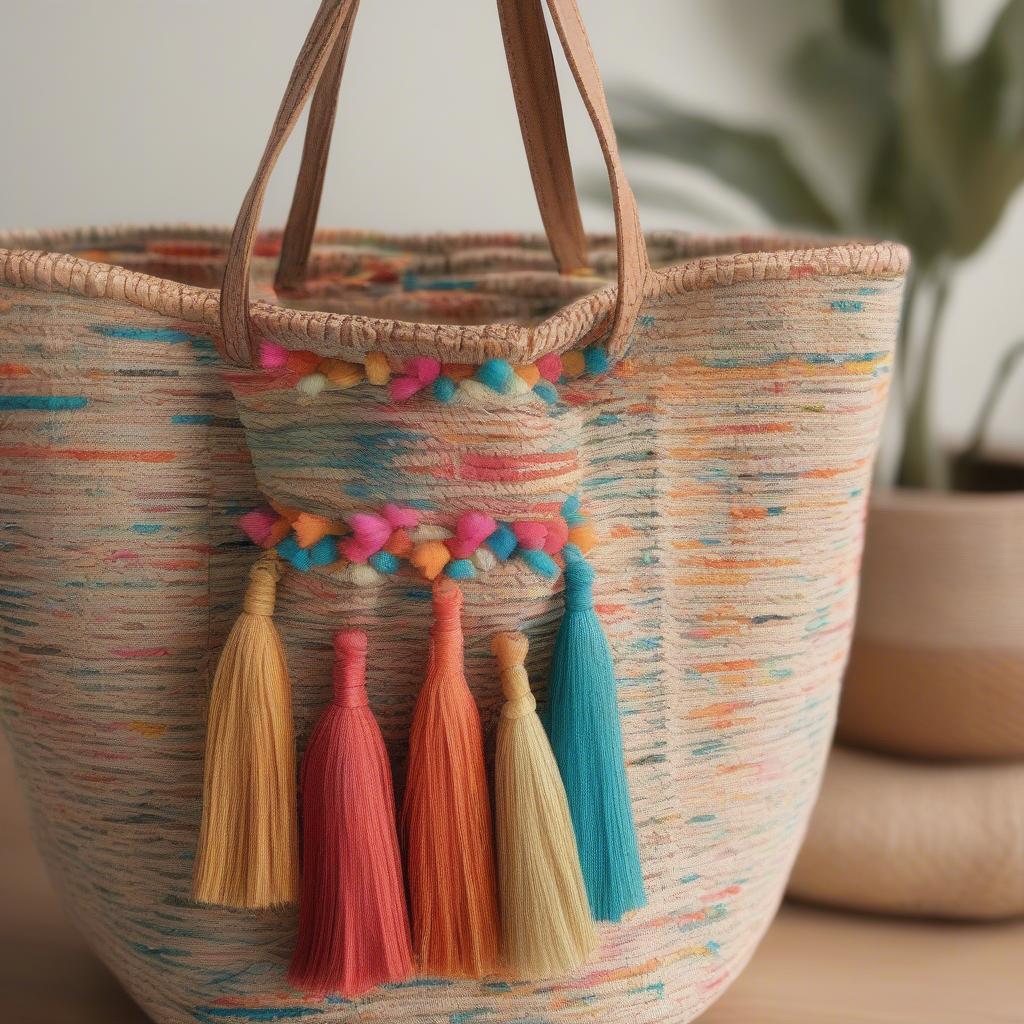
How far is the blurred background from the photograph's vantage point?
677mm

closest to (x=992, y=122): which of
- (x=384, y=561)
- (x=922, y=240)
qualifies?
(x=922, y=240)

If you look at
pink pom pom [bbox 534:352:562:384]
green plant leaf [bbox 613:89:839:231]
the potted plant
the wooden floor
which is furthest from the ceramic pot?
pink pom pom [bbox 534:352:562:384]

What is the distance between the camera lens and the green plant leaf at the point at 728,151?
78cm

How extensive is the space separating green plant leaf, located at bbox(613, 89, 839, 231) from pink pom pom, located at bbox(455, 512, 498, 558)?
0.44 metres

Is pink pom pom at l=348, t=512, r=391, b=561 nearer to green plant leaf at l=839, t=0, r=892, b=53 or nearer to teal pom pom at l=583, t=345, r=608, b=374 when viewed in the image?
teal pom pom at l=583, t=345, r=608, b=374

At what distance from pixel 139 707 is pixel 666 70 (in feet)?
2.36

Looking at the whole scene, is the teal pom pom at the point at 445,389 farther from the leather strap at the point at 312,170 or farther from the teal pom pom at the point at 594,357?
the leather strap at the point at 312,170

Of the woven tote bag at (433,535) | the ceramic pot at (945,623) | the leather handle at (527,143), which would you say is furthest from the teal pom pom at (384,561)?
the ceramic pot at (945,623)

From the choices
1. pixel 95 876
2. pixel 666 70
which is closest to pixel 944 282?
pixel 666 70

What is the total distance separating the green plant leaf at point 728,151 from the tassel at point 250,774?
48 centimetres

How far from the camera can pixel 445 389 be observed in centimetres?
43

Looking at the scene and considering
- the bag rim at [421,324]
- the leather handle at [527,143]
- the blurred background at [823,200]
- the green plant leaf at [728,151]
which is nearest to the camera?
the bag rim at [421,324]

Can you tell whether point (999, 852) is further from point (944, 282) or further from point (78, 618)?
point (78, 618)

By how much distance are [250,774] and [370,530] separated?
0.38 feet
